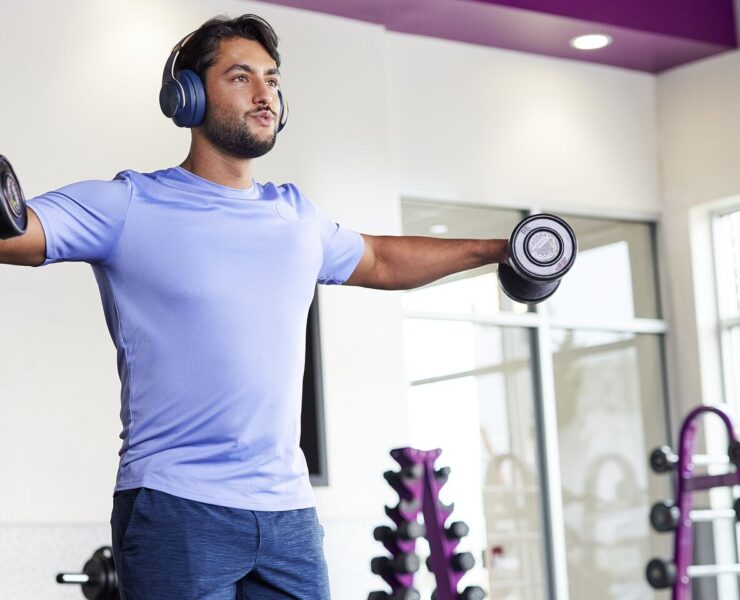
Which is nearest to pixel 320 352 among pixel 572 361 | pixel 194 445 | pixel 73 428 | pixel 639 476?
pixel 73 428

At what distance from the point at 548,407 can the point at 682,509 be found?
40.1 inches

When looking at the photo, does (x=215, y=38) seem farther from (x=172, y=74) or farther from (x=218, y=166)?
(x=218, y=166)

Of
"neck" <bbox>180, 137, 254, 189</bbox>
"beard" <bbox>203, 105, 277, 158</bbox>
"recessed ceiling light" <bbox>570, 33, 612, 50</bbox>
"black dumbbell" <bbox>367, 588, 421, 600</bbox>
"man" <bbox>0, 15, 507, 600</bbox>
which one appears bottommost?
"black dumbbell" <bbox>367, 588, 421, 600</bbox>

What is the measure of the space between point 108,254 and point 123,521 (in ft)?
1.18

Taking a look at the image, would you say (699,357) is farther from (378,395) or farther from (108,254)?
(108,254)

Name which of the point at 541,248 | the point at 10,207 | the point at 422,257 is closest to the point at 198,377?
the point at 10,207

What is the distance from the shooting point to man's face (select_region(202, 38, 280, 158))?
1.92 metres

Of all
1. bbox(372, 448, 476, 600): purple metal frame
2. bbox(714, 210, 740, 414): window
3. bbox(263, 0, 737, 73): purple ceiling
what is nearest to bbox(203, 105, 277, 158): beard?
bbox(372, 448, 476, 600): purple metal frame

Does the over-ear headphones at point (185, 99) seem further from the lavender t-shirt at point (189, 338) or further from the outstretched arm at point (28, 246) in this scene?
the outstretched arm at point (28, 246)

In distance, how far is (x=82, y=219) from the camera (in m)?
1.73

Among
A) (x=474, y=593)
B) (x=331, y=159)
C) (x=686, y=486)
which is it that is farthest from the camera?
(x=331, y=159)

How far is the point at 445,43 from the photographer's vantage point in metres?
5.34

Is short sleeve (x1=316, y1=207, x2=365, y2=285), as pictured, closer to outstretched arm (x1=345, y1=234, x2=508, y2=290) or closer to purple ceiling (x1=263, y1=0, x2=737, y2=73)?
outstretched arm (x1=345, y1=234, x2=508, y2=290)

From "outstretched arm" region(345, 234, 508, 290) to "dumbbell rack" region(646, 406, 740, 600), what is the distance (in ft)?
8.68
